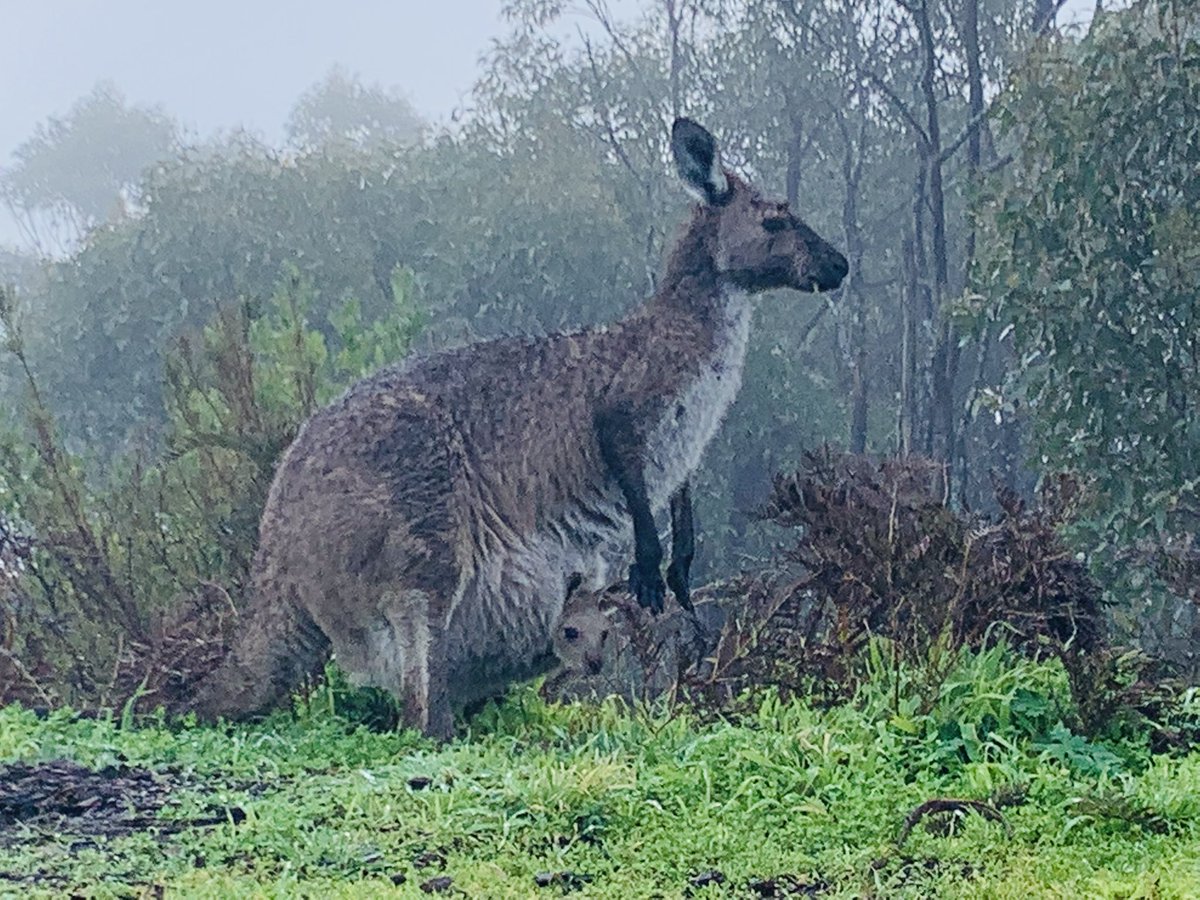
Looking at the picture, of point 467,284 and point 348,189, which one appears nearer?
A: point 467,284

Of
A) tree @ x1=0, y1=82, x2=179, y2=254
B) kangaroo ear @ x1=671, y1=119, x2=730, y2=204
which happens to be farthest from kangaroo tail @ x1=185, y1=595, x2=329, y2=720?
tree @ x1=0, y1=82, x2=179, y2=254

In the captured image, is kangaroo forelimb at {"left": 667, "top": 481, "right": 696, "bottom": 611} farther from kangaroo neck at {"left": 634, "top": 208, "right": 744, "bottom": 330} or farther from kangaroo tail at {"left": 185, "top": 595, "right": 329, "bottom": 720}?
kangaroo tail at {"left": 185, "top": 595, "right": 329, "bottom": 720}

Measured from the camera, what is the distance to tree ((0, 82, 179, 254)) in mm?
50062

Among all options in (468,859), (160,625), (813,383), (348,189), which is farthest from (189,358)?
(348,189)

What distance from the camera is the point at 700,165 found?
6.92m

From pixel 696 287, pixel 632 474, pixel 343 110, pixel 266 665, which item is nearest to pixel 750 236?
pixel 696 287

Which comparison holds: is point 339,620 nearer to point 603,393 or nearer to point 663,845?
point 603,393

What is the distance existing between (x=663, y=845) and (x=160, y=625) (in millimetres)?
4025

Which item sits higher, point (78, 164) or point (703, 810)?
point (78, 164)

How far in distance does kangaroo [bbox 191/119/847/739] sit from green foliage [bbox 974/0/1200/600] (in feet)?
11.4

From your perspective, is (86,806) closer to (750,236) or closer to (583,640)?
(583,640)

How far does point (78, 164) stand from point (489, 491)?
4802 cm

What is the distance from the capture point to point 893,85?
21.1 meters

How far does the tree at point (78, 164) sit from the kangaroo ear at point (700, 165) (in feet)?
147
